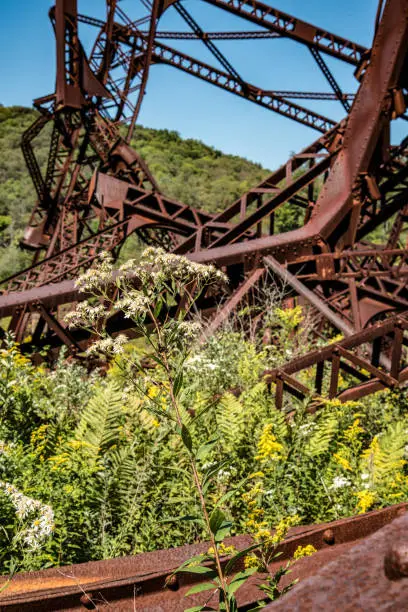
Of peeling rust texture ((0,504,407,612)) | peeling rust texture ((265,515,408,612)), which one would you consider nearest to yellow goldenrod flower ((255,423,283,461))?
peeling rust texture ((0,504,407,612))

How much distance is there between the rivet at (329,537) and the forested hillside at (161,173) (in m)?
36.6

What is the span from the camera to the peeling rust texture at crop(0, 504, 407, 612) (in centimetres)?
183

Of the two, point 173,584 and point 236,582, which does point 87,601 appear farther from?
point 236,582

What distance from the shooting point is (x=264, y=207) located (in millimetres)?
Result: 8070

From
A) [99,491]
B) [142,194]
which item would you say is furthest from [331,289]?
[99,491]

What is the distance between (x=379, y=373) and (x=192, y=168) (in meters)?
65.7

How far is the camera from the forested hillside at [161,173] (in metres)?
49.7

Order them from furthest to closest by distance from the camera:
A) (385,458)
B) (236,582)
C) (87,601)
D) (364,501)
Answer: (385,458) → (364,501) → (87,601) → (236,582)

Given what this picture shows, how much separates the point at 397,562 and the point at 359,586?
0.07 m

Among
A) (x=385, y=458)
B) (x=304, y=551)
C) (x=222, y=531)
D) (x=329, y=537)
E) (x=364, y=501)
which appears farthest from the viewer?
(x=385, y=458)

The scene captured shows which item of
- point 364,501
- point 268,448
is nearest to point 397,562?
point 364,501

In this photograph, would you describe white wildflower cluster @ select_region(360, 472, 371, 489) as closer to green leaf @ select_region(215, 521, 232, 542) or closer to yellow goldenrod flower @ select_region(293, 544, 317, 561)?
yellow goldenrod flower @ select_region(293, 544, 317, 561)

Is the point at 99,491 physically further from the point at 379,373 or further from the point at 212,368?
the point at 379,373

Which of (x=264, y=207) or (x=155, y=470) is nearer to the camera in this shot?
(x=155, y=470)
